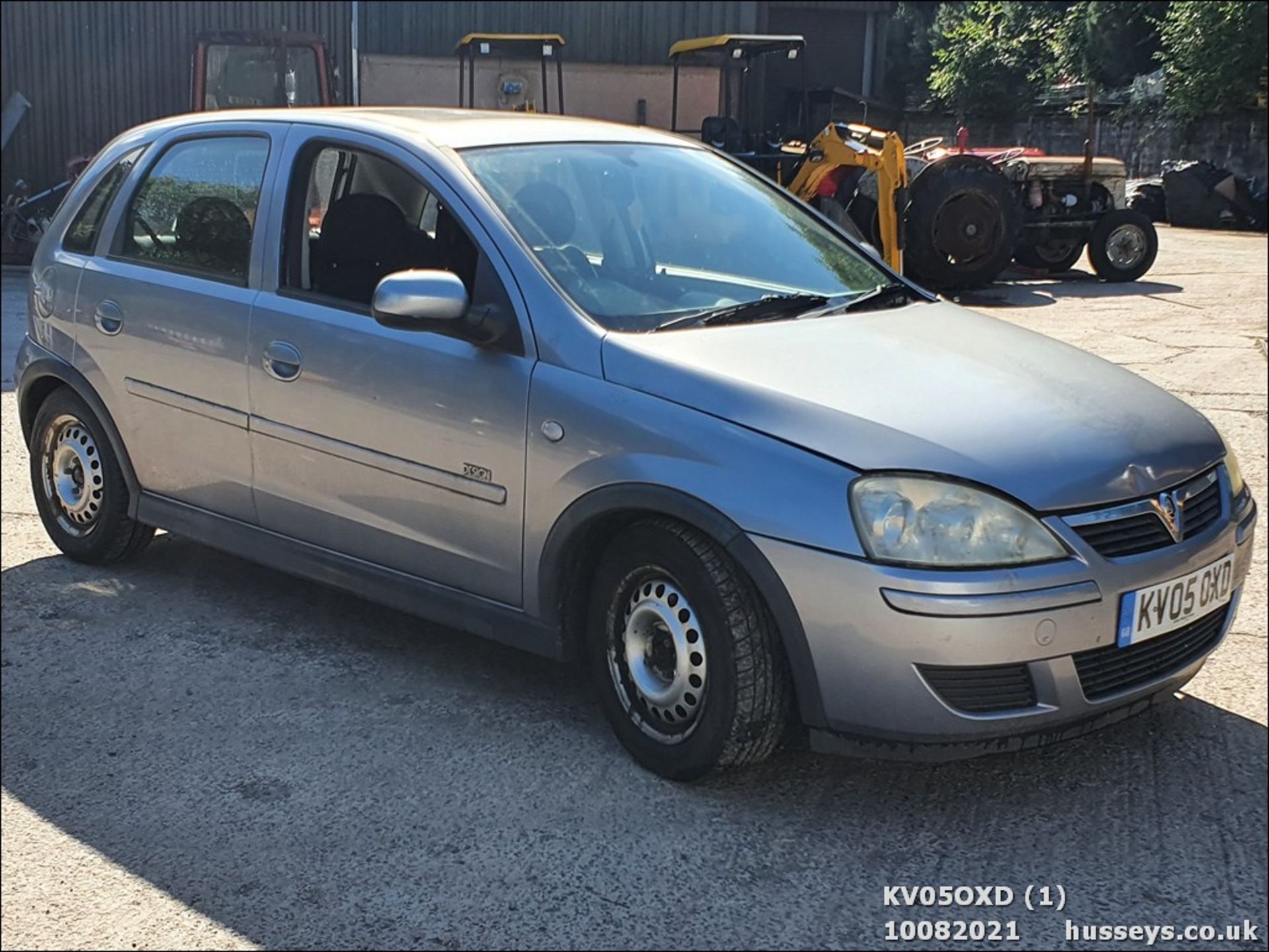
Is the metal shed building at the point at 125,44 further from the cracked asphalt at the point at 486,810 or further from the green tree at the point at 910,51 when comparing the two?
the cracked asphalt at the point at 486,810

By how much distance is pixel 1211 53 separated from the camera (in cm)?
432

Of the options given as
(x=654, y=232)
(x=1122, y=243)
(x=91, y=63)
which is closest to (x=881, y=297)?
(x=654, y=232)

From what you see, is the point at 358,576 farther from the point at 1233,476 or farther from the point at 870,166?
the point at 870,166

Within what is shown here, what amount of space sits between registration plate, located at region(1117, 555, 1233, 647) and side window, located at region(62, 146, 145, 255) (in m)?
3.82

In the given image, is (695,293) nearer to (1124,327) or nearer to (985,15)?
(985,15)

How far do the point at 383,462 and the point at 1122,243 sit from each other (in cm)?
1057

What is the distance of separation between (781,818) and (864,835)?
0.66ft

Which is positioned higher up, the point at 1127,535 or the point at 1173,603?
the point at 1127,535

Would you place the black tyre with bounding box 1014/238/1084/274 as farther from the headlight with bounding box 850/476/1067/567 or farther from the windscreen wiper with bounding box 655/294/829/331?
the headlight with bounding box 850/476/1067/567

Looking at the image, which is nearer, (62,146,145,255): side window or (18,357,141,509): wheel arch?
(18,357,141,509): wheel arch

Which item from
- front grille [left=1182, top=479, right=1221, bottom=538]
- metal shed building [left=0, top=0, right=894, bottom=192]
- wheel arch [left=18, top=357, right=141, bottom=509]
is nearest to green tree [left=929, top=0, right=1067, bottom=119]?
front grille [left=1182, top=479, right=1221, bottom=538]

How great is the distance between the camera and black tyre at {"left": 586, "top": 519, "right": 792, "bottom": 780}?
11.0 ft

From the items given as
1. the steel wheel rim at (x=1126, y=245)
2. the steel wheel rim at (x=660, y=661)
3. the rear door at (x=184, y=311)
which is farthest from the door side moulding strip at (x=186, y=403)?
the steel wheel rim at (x=1126, y=245)

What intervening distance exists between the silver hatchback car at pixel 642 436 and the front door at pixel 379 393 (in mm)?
11
